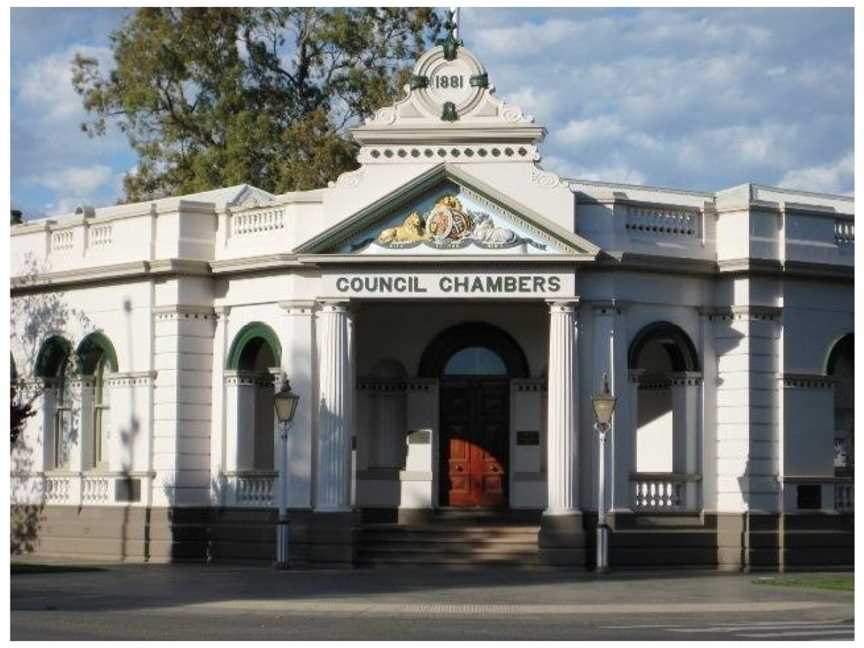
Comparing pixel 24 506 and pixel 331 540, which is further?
pixel 24 506

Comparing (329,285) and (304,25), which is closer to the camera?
(329,285)

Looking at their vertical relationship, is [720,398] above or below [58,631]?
above

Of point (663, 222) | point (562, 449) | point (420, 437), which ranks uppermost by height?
point (663, 222)

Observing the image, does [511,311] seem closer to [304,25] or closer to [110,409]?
[110,409]

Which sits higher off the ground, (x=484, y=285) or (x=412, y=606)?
(x=484, y=285)

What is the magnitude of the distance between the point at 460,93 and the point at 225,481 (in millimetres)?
8437

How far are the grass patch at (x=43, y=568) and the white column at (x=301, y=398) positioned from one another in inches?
149

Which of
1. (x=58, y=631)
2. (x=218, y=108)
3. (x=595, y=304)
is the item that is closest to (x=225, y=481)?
(x=595, y=304)

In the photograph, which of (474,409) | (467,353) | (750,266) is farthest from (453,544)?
(750,266)

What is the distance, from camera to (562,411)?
37.2m

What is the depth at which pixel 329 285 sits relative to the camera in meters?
37.7

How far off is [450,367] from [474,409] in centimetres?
95

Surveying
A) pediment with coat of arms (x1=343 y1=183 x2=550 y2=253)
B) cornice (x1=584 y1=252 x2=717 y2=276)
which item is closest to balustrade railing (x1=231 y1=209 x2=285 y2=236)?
pediment with coat of arms (x1=343 y1=183 x2=550 y2=253)

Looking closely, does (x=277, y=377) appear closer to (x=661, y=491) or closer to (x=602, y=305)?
(x=602, y=305)
